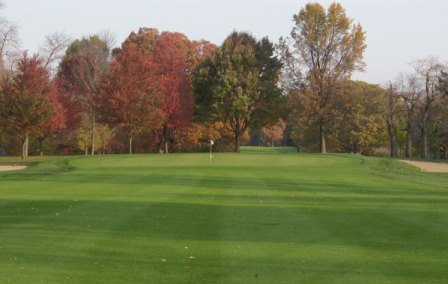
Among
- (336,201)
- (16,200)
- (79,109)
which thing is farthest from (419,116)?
(16,200)

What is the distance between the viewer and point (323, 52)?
6444 cm

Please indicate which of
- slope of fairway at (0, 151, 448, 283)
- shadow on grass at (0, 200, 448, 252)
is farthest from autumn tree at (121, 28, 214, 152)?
shadow on grass at (0, 200, 448, 252)

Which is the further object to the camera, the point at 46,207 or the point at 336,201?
the point at 336,201

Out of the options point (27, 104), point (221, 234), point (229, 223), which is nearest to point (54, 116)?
point (27, 104)

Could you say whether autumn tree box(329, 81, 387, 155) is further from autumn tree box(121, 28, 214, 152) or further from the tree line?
autumn tree box(121, 28, 214, 152)

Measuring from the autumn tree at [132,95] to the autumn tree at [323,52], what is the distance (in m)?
16.6

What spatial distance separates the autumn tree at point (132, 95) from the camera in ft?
181

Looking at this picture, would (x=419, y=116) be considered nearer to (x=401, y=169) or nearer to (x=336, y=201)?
(x=401, y=169)

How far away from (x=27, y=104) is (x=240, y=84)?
2198 centimetres

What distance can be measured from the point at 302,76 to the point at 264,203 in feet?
162

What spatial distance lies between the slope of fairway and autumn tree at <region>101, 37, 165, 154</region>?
1257 inches

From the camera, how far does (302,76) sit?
65938mm

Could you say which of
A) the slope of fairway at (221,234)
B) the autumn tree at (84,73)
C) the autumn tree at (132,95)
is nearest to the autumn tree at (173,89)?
the autumn tree at (132,95)

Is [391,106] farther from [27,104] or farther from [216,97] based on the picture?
[27,104]
